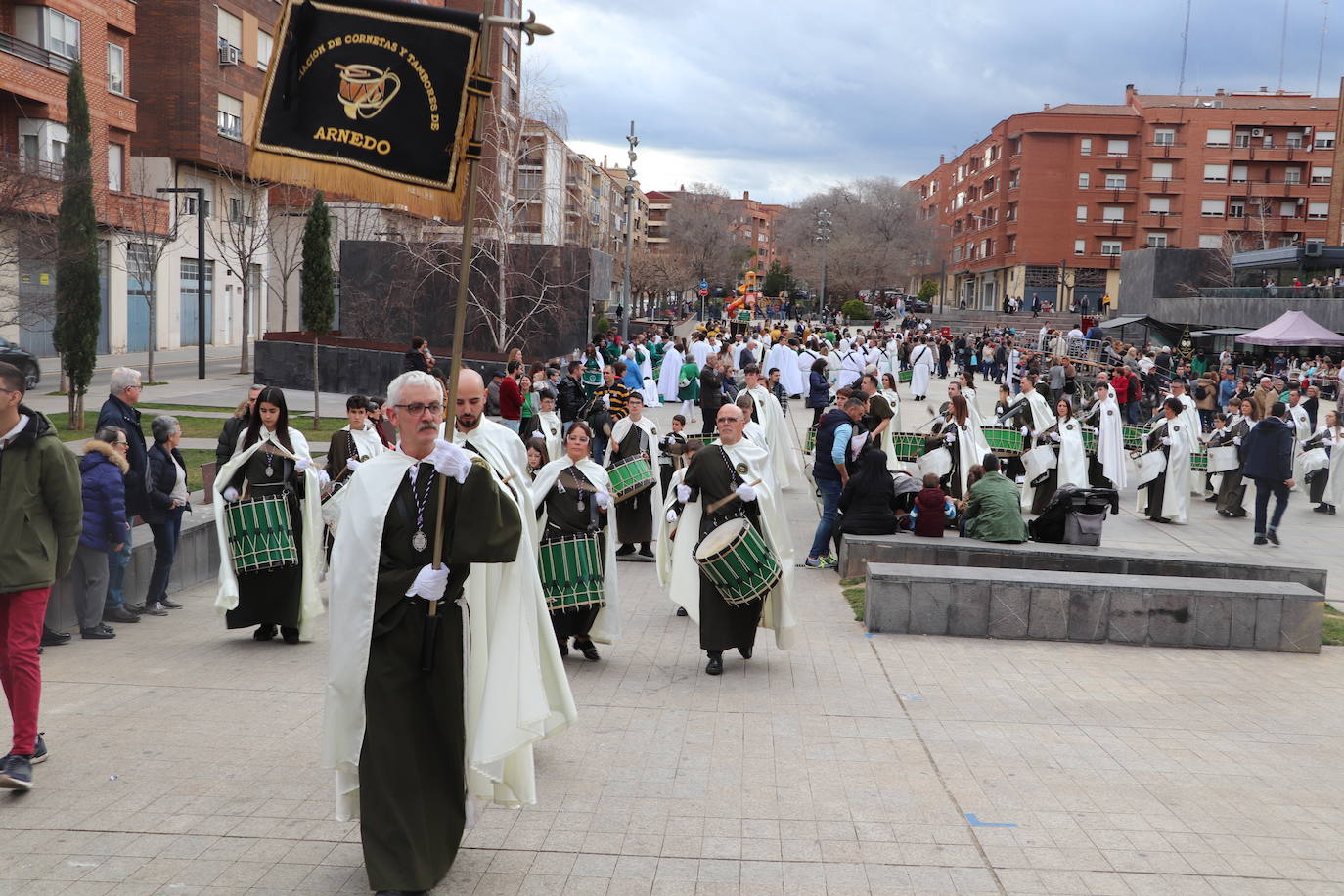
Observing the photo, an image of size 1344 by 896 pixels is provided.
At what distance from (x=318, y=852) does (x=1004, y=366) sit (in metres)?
41.7

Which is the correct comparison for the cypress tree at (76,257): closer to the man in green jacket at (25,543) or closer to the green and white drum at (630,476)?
the green and white drum at (630,476)

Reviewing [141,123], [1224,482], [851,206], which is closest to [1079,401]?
[1224,482]

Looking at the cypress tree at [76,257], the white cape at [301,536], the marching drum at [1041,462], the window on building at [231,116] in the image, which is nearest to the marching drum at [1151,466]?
the marching drum at [1041,462]

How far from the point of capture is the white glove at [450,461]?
4387 mm

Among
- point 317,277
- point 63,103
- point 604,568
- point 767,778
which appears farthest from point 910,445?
point 63,103

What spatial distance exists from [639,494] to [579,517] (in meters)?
4.15

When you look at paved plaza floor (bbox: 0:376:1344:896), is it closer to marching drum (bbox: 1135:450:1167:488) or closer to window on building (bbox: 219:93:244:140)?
marching drum (bbox: 1135:450:1167:488)

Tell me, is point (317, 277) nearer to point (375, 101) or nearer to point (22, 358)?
point (22, 358)

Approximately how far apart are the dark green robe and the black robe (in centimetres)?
364

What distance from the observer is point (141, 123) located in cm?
4231

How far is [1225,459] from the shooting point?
17594 millimetres

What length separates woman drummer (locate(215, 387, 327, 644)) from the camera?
27.9 feet

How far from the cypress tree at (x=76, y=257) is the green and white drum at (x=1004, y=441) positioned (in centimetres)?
1478

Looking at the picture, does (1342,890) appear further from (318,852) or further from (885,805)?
(318,852)
